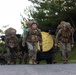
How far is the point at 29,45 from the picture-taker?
16688 mm

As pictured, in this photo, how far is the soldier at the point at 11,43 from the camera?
673 inches

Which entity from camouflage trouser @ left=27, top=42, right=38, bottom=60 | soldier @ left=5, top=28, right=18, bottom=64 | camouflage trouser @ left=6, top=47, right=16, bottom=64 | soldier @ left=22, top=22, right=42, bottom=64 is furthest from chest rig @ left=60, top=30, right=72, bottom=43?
camouflage trouser @ left=6, top=47, right=16, bottom=64

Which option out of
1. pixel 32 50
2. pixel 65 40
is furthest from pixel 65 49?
pixel 32 50

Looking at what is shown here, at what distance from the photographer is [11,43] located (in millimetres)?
17266

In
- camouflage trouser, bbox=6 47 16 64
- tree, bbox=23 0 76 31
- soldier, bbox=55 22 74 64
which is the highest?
tree, bbox=23 0 76 31

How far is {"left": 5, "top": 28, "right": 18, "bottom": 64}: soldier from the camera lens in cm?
1709

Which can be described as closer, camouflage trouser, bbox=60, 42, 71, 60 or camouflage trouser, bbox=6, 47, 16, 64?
camouflage trouser, bbox=60, 42, 71, 60

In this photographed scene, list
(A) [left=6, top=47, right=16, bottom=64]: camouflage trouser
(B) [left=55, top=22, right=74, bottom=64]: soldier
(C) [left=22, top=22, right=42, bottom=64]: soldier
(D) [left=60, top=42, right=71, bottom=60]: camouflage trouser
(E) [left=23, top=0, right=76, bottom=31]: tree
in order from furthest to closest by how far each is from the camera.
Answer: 1. (E) [left=23, top=0, right=76, bottom=31]: tree
2. (A) [left=6, top=47, right=16, bottom=64]: camouflage trouser
3. (D) [left=60, top=42, right=71, bottom=60]: camouflage trouser
4. (B) [left=55, top=22, right=74, bottom=64]: soldier
5. (C) [left=22, top=22, right=42, bottom=64]: soldier

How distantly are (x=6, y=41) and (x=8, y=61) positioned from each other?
0.83 metres

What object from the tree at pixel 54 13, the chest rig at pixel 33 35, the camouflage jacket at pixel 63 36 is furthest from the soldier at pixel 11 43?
the tree at pixel 54 13

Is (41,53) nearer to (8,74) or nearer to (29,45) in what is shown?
(29,45)

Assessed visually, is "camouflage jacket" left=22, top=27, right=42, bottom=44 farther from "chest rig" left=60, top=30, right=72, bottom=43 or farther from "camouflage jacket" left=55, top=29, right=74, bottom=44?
"chest rig" left=60, top=30, right=72, bottom=43

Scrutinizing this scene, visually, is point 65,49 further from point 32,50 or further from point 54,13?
point 54,13

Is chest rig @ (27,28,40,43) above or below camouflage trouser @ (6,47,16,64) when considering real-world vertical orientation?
above
